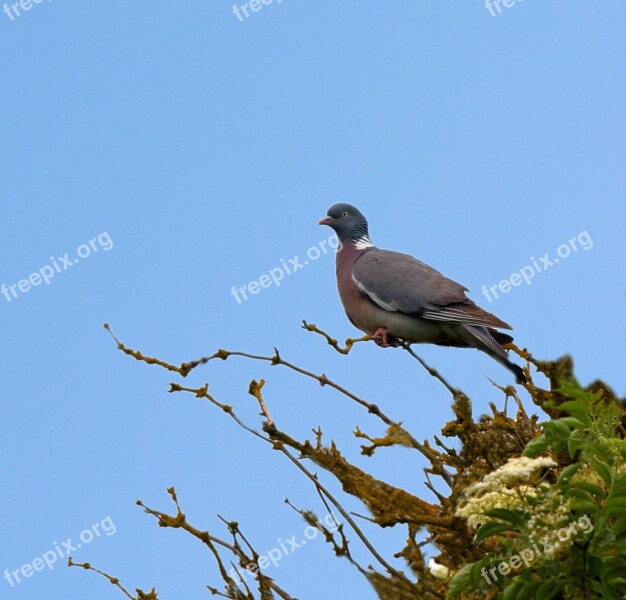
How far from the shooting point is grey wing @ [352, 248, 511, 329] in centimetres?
625

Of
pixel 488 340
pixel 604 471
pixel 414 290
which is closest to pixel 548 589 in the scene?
pixel 604 471

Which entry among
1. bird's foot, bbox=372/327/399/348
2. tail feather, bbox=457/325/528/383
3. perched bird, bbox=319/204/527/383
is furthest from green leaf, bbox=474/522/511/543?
bird's foot, bbox=372/327/399/348

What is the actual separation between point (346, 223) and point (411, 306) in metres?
1.35

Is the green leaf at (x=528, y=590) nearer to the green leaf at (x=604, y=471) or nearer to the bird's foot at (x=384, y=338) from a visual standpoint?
the green leaf at (x=604, y=471)

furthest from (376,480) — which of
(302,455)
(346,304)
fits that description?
(346,304)

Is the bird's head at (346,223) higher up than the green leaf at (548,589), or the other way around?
the bird's head at (346,223)

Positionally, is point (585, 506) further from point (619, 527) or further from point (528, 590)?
point (528, 590)

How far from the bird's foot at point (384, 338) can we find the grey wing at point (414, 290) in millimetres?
→ 150

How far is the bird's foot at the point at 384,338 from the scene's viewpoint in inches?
253

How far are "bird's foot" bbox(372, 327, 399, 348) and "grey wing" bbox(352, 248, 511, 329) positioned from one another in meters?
0.15

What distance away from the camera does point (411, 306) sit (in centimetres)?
639

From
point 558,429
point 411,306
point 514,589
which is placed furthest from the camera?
point 411,306

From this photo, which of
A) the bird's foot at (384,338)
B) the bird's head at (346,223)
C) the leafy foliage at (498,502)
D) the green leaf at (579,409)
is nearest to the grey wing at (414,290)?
the bird's foot at (384,338)

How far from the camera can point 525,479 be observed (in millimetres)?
2430
